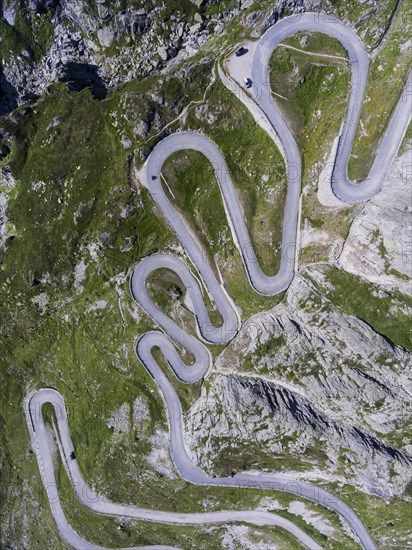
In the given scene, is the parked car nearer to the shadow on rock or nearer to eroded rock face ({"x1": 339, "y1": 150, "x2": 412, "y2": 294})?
the shadow on rock

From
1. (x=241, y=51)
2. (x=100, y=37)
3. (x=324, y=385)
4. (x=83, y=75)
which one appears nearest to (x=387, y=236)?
(x=324, y=385)

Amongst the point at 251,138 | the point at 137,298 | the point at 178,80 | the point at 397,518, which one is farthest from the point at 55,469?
the point at 178,80

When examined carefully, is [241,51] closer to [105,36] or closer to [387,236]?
[105,36]

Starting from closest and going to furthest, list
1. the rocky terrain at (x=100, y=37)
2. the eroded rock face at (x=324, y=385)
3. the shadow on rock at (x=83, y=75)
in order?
the eroded rock face at (x=324, y=385) < the rocky terrain at (x=100, y=37) < the shadow on rock at (x=83, y=75)

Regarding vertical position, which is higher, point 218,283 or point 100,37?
point 100,37

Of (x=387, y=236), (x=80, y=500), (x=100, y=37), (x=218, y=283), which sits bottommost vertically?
(x=80, y=500)

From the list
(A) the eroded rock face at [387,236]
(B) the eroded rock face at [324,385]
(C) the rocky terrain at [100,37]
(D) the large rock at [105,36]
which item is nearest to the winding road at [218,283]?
(A) the eroded rock face at [387,236]

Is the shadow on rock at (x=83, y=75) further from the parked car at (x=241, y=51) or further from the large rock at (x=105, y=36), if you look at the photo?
the parked car at (x=241, y=51)

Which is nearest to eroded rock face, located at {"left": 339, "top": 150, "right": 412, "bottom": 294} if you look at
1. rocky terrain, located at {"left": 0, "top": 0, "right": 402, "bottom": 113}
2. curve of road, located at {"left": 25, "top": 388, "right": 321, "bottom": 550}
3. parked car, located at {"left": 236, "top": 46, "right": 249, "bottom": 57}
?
parked car, located at {"left": 236, "top": 46, "right": 249, "bottom": 57}
